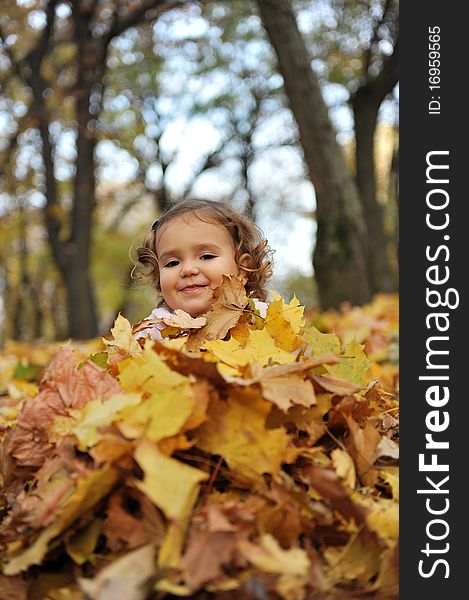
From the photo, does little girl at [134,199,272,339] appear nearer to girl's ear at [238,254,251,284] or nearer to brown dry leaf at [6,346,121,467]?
girl's ear at [238,254,251,284]

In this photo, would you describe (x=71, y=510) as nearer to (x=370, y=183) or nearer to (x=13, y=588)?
(x=13, y=588)

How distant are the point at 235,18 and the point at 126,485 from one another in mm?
15969

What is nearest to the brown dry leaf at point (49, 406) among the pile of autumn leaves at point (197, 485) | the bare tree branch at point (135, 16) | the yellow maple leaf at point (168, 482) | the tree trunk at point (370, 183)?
the pile of autumn leaves at point (197, 485)

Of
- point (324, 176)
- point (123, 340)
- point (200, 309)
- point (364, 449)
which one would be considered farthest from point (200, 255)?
point (324, 176)

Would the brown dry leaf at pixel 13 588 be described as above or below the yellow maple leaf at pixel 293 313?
below

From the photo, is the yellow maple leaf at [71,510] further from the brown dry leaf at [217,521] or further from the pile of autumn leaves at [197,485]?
the brown dry leaf at [217,521]

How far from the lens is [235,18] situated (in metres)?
15.6

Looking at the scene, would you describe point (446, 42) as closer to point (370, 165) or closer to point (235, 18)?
point (370, 165)

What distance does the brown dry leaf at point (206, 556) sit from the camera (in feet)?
3.23

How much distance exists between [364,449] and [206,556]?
0.46 m

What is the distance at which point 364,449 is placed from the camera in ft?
4.43

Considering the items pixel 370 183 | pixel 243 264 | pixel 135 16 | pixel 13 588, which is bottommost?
pixel 13 588

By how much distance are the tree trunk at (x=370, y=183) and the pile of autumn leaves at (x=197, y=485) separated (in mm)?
9366

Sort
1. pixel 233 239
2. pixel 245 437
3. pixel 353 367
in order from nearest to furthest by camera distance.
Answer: pixel 245 437, pixel 353 367, pixel 233 239
